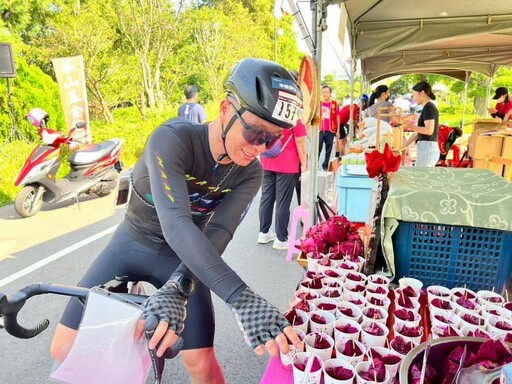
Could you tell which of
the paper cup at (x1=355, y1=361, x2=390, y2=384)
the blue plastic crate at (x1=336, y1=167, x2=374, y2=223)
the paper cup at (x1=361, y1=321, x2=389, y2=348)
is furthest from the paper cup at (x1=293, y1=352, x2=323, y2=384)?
the blue plastic crate at (x1=336, y1=167, x2=374, y2=223)

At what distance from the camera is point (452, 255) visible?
210cm

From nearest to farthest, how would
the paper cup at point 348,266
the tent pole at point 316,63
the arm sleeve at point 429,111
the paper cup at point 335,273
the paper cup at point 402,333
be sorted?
the paper cup at point 402,333, the paper cup at point 335,273, the paper cup at point 348,266, the tent pole at point 316,63, the arm sleeve at point 429,111

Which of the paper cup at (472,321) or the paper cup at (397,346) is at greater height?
the paper cup at (472,321)

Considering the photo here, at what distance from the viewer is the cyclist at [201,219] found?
55.7 inches

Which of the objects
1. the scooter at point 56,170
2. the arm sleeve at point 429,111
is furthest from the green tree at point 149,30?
the arm sleeve at point 429,111

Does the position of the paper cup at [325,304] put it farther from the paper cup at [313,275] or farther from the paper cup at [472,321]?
the paper cup at [472,321]

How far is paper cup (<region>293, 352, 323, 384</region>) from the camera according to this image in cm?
135

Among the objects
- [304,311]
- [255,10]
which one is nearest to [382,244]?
[304,311]

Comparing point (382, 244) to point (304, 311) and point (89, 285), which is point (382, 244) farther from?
point (89, 285)

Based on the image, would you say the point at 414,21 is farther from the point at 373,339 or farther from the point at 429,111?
the point at 373,339

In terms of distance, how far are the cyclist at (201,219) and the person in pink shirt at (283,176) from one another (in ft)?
9.47

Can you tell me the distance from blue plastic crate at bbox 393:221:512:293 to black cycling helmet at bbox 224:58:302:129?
97 cm

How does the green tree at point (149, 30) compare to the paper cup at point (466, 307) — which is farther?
the green tree at point (149, 30)

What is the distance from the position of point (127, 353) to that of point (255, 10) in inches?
1558
